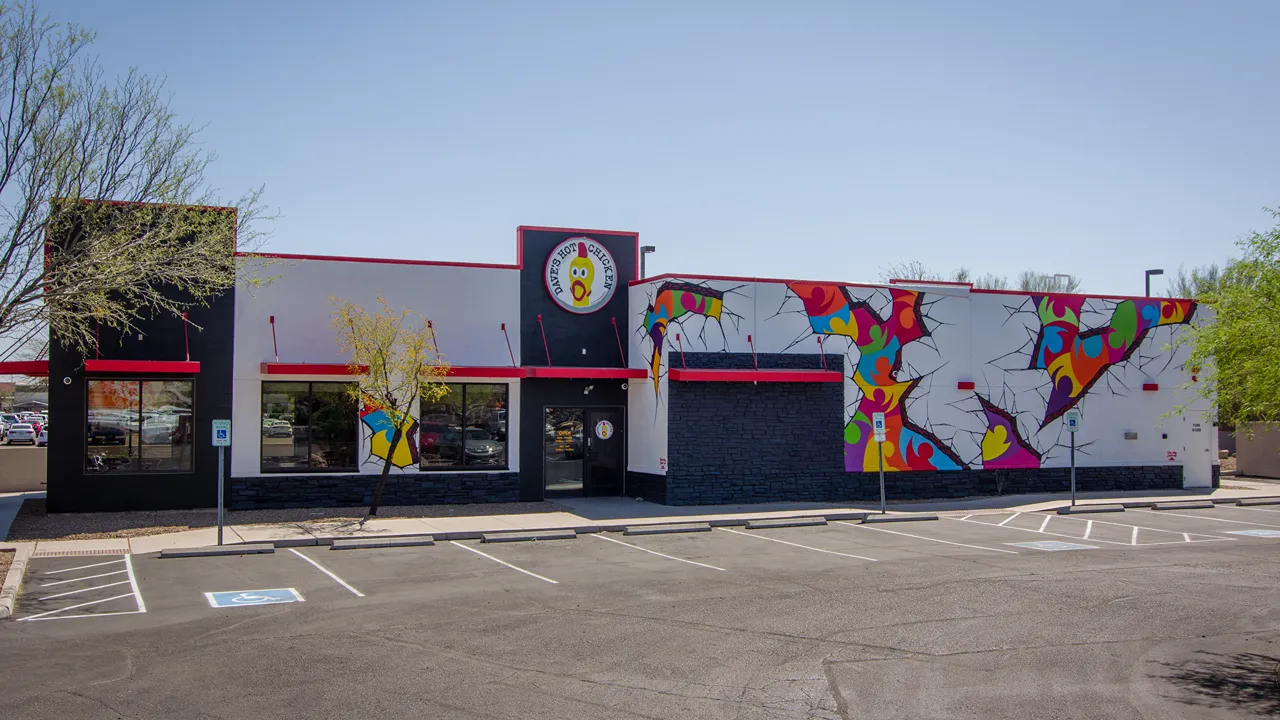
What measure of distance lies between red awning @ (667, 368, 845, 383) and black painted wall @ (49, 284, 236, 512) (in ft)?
30.8

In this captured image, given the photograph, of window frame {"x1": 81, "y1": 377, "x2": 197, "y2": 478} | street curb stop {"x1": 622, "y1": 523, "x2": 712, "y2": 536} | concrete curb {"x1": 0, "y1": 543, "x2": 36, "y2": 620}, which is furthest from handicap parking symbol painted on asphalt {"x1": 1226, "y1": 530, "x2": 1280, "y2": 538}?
window frame {"x1": 81, "y1": 377, "x2": 197, "y2": 478}

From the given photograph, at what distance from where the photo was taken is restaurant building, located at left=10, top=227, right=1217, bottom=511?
2119cm

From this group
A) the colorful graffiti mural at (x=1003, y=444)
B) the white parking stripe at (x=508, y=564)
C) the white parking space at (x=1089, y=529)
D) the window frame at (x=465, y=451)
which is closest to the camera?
the white parking stripe at (x=508, y=564)

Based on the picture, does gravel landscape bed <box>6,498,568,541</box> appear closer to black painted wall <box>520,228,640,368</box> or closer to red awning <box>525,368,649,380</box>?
red awning <box>525,368,649,380</box>

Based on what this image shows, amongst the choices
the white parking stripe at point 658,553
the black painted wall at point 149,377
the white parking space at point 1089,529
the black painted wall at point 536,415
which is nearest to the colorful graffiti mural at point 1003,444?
the white parking space at point 1089,529

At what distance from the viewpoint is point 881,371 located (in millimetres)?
25203

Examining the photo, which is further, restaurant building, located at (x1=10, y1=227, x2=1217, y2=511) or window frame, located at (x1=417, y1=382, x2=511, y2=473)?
window frame, located at (x1=417, y1=382, x2=511, y2=473)

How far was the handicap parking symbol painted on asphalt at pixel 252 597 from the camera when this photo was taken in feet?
41.7

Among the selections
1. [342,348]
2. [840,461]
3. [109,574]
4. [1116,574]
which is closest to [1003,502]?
[840,461]

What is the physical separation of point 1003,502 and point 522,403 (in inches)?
461

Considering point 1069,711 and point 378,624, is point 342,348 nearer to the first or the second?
point 378,624

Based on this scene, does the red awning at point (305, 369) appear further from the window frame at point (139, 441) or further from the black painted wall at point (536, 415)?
the black painted wall at point (536, 415)

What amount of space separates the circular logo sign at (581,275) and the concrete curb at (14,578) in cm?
1171

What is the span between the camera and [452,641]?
10.7 metres
